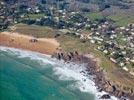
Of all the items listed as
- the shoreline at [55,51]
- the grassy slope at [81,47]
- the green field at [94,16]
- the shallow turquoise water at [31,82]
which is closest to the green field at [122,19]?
the green field at [94,16]

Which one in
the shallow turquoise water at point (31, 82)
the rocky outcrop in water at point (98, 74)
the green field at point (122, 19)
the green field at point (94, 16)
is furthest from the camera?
the green field at point (94, 16)

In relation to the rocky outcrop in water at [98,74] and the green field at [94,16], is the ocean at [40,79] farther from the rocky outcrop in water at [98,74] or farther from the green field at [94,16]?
the green field at [94,16]

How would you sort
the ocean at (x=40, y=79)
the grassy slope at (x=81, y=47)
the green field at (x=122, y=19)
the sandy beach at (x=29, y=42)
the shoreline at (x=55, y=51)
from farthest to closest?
1. the green field at (x=122, y=19)
2. the sandy beach at (x=29, y=42)
3. the grassy slope at (x=81, y=47)
4. the shoreline at (x=55, y=51)
5. the ocean at (x=40, y=79)

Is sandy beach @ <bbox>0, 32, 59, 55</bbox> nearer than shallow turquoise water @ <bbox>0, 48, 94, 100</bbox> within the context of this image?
No

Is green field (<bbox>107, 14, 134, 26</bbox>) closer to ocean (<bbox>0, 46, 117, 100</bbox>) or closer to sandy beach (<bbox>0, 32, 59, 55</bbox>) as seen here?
sandy beach (<bbox>0, 32, 59, 55</bbox>)

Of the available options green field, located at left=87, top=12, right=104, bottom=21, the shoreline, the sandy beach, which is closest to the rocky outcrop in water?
the shoreline

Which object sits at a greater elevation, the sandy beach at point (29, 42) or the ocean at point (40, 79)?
the sandy beach at point (29, 42)

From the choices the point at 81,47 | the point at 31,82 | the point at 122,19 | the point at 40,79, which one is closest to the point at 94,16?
the point at 122,19

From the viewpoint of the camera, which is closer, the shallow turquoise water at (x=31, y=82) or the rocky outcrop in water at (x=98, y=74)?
the shallow turquoise water at (x=31, y=82)
